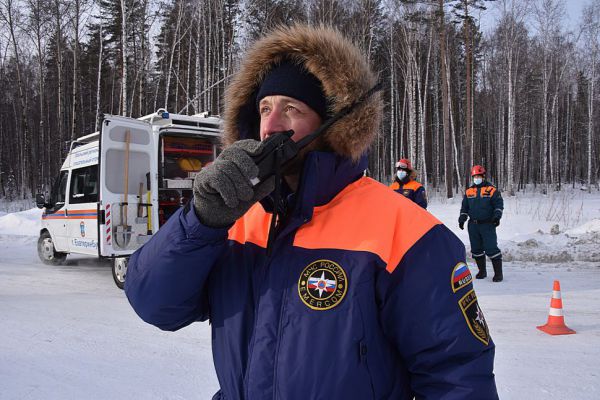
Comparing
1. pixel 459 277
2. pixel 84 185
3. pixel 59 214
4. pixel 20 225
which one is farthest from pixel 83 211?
pixel 20 225

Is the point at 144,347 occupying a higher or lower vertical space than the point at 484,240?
lower

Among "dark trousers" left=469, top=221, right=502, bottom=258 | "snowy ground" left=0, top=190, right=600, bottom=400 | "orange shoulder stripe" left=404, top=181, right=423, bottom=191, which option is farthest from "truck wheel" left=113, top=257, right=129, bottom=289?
"dark trousers" left=469, top=221, right=502, bottom=258

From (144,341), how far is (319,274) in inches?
147

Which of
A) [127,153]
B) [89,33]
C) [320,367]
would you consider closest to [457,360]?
[320,367]

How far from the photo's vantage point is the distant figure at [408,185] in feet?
24.0

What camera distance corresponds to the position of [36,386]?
3205mm

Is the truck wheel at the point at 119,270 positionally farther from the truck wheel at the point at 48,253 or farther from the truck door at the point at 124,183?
the truck wheel at the point at 48,253

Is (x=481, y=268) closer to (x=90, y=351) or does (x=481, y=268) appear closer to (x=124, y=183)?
(x=124, y=183)

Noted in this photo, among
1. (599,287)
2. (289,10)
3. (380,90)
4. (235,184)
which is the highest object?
(289,10)

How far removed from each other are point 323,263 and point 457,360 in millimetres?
411

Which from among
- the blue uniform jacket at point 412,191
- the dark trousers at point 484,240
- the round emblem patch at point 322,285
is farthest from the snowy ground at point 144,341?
the round emblem patch at point 322,285

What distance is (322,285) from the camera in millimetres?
1165

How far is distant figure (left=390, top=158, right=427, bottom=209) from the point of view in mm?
7328

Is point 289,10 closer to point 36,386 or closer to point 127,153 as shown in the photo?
point 127,153
